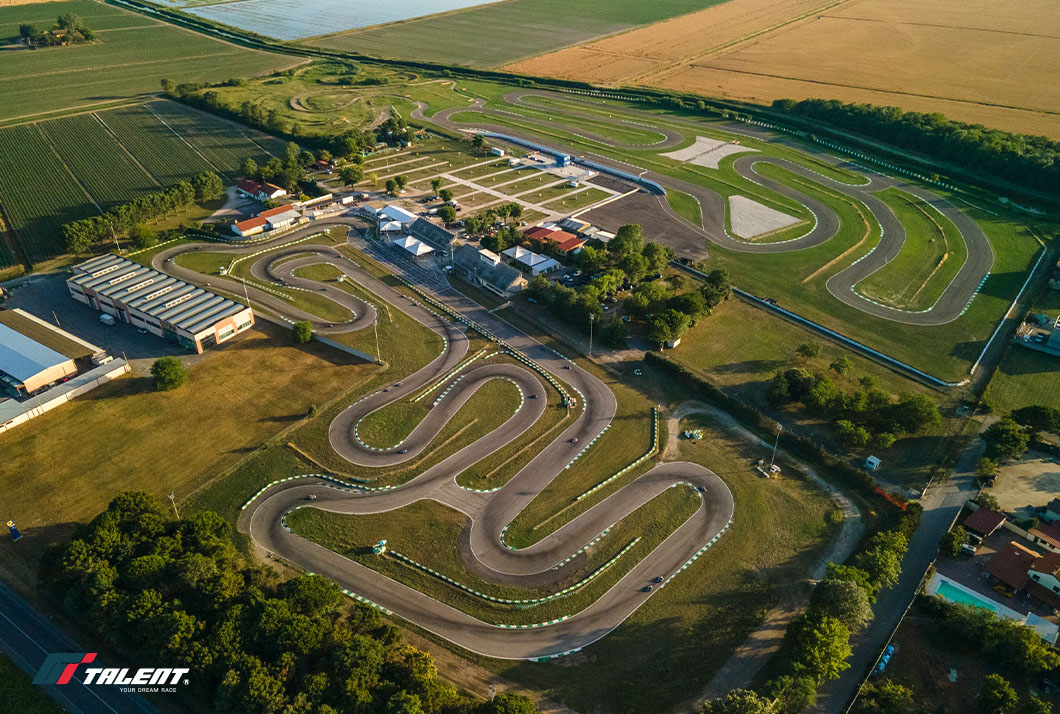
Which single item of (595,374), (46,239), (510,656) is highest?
(46,239)

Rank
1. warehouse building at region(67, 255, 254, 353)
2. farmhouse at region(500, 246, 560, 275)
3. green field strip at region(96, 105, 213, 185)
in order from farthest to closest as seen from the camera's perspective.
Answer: green field strip at region(96, 105, 213, 185), farmhouse at region(500, 246, 560, 275), warehouse building at region(67, 255, 254, 353)

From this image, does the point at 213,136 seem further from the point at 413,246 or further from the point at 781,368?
the point at 781,368

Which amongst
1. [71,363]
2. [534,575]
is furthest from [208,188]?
[534,575]

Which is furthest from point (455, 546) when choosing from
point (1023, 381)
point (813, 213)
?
point (813, 213)

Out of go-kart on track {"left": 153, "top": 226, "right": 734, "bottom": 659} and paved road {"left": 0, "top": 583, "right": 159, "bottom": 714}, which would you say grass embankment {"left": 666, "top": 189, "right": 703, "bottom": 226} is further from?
paved road {"left": 0, "top": 583, "right": 159, "bottom": 714}

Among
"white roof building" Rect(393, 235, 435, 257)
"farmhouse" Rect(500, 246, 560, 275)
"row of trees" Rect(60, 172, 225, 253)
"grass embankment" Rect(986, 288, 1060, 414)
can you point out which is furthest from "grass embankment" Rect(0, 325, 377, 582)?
"grass embankment" Rect(986, 288, 1060, 414)

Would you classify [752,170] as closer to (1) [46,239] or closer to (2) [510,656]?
(2) [510,656]
